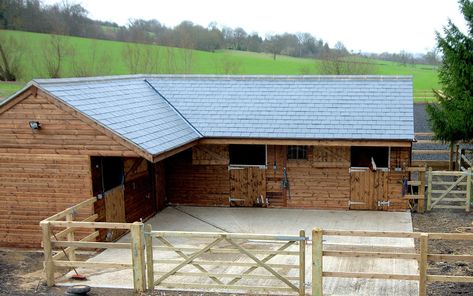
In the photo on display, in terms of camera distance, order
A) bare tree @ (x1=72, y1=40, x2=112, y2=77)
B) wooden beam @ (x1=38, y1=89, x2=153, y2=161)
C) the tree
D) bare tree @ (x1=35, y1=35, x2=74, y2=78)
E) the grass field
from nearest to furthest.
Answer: wooden beam @ (x1=38, y1=89, x2=153, y2=161)
the tree
bare tree @ (x1=35, y1=35, x2=74, y2=78)
bare tree @ (x1=72, y1=40, x2=112, y2=77)
the grass field

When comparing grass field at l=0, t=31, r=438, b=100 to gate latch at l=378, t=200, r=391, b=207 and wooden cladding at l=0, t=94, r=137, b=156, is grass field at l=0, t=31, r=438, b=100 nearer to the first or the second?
wooden cladding at l=0, t=94, r=137, b=156

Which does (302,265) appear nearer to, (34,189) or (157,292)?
(157,292)

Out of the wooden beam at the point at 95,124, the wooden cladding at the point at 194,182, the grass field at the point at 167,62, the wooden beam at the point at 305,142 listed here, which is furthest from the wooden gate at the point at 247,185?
the grass field at the point at 167,62

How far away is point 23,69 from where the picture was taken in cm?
4512

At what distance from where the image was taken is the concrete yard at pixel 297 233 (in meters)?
9.77

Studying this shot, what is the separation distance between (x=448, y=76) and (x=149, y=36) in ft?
151

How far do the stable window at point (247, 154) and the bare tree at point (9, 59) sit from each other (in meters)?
34.5

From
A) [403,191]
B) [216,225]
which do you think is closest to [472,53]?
[403,191]

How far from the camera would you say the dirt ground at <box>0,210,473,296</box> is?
9.46 metres

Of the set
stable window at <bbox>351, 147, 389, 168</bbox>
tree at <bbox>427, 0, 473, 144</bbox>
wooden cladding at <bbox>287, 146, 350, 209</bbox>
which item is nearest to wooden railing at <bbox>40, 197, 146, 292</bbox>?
wooden cladding at <bbox>287, 146, 350, 209</bbox>

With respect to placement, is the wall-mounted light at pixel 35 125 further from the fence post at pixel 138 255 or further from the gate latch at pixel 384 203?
the gate latch at pixel 384 203

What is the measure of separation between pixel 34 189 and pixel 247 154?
6468mm

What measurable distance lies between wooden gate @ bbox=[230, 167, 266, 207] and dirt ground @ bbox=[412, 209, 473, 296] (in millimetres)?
4600

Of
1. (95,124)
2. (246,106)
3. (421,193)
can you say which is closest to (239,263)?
(95,124)
